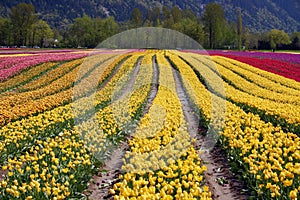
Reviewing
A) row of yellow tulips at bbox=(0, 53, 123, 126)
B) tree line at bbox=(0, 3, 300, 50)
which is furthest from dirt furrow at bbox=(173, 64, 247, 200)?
tree line at bbox=(0, 3, 300, 50)

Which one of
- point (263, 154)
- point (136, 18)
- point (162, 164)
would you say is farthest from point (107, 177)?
point (136, 18)

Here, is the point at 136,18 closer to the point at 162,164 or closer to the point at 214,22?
the point at 214,22

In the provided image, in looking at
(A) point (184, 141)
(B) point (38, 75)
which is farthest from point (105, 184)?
(B) point (38, 75)

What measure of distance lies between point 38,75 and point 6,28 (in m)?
63.8

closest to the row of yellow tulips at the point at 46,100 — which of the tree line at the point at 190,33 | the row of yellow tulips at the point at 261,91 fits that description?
the row of yellow tulips at the point at 261,91

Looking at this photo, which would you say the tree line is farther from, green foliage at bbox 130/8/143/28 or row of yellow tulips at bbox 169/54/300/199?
row of yellow tulips at bbox 169/54/300/199

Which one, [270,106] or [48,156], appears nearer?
[48,156]

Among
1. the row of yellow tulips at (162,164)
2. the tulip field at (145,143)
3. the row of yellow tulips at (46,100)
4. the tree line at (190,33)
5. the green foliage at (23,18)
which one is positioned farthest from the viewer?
the green foliage at (23,18)

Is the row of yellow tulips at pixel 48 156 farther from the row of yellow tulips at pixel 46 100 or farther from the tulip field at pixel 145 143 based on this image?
the row of yellow tulips at pixel 46 100

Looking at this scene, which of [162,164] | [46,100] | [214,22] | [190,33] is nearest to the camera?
[162,164]

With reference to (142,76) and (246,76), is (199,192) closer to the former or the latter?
(142,76)

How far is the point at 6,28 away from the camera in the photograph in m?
82.2

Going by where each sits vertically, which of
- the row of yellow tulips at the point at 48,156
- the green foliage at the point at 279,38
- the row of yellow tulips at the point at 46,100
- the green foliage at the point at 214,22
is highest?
the green foliage at the point at 214,22

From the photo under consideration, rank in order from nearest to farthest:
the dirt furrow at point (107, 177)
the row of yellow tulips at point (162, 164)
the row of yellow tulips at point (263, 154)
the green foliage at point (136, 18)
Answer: the row of yellow tulips at point (162, 164), the row of yellow tulips at point (263, 154), the dirt furrow at point (107, 177), the green foliage at point (136, 18)
